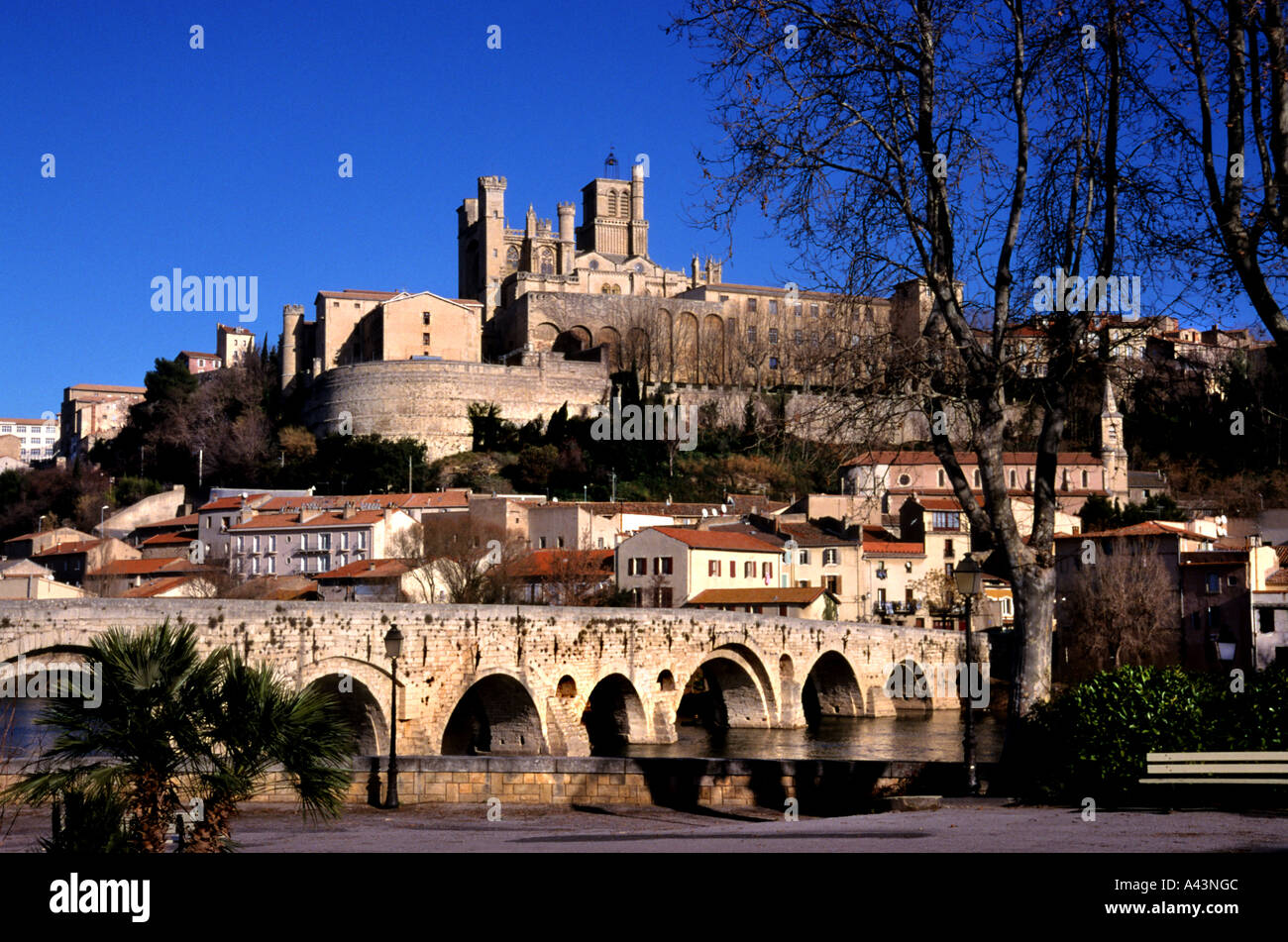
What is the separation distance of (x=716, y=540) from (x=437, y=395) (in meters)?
33.9

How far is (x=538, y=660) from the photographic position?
1215 inches

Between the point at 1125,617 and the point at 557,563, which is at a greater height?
the point at 557,563

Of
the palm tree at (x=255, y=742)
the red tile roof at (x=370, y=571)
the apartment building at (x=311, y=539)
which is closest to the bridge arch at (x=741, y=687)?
the red tile roof at (x=370, y=571)

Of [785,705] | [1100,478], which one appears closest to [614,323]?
[1100,478]

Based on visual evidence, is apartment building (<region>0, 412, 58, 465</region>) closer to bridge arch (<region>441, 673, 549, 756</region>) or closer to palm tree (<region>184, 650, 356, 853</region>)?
bridge arch (<region>441, 673, 549, 756</region>)

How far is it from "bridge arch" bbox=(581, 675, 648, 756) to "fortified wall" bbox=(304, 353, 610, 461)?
43.5 meters

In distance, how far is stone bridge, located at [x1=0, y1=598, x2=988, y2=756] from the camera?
943 inches

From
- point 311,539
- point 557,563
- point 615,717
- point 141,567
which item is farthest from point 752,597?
point 141,567

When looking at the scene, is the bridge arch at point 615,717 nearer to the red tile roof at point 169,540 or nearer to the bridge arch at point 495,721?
the bridge arch at point 495,721

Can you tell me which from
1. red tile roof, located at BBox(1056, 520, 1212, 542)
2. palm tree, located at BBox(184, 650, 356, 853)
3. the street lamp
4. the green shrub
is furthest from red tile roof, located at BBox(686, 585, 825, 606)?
palm tree, located at BBox(184, 650, 356, 853)

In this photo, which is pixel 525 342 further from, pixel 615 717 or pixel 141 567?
pixel 615 717

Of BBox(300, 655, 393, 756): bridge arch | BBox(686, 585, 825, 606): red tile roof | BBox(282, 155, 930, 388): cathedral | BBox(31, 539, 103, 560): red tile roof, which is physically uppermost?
BBox(282, 155, 930, 388): cathedral
